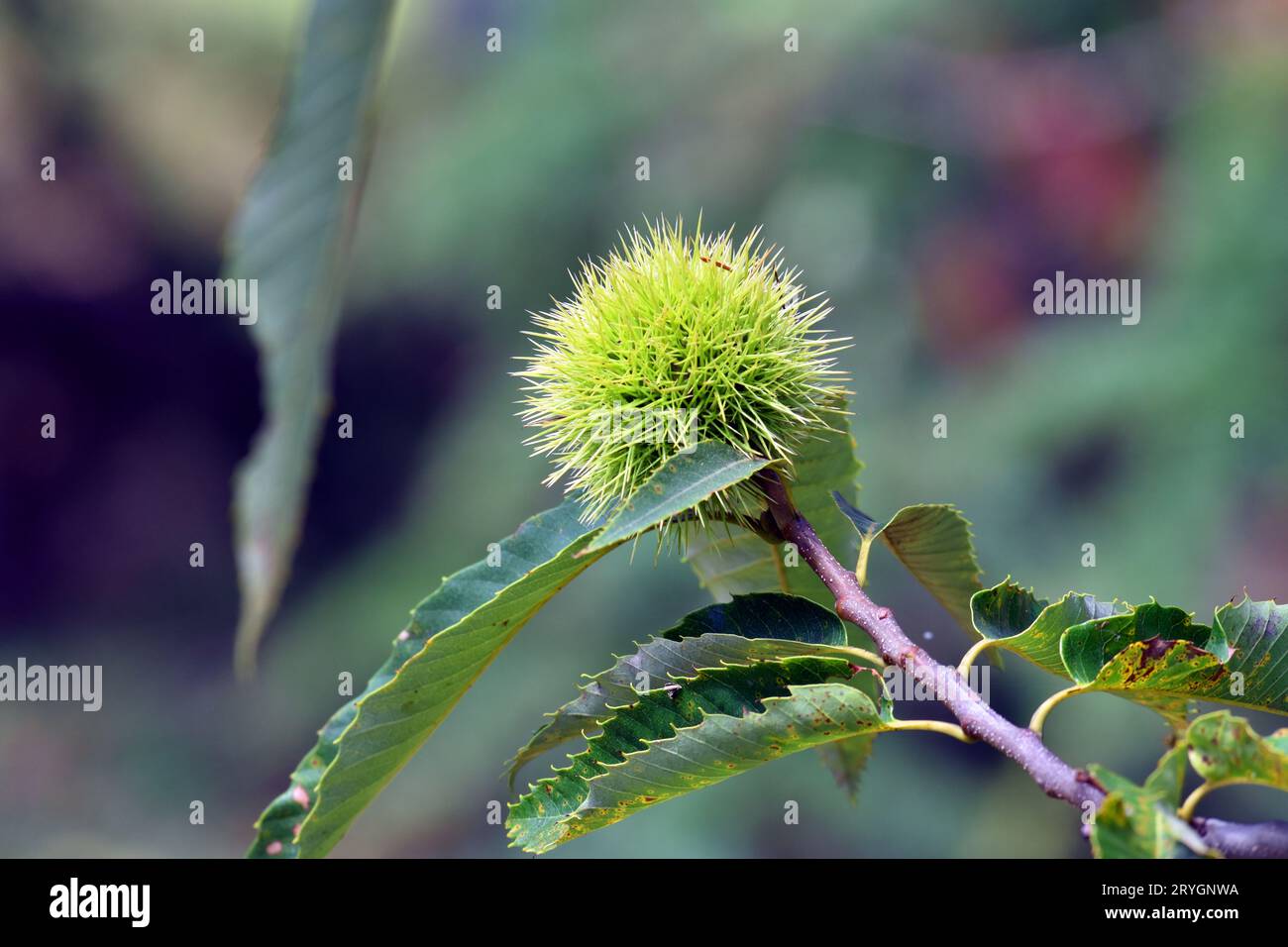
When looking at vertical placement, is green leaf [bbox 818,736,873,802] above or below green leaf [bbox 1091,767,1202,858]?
below

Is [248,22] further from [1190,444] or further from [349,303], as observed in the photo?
[1190,444]

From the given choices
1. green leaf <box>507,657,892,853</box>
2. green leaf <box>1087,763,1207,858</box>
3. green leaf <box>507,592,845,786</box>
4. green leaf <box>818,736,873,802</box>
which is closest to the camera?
green leaf <box>1087,763,1207,858</box>

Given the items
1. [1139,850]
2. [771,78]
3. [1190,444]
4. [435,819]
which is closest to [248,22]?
[771,78]

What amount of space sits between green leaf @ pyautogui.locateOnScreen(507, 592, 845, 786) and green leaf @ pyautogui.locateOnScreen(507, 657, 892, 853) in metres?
0.04

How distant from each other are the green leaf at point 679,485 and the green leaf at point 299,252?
0.45m

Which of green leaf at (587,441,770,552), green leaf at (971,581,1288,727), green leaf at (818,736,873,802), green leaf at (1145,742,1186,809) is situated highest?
green leaf at (587,441,770,552)

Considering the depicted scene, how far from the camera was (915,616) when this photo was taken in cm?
484

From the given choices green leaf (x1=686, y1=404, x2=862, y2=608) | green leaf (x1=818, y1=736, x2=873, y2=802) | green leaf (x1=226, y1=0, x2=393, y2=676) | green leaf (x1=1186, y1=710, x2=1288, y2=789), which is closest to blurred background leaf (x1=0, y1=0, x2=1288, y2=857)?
green leaf (x1=818, y1=736, x2=873, y2=802)

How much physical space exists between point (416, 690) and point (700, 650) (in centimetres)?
26

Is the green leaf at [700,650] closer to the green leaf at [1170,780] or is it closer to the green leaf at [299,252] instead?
the green leaf at [1170,780]

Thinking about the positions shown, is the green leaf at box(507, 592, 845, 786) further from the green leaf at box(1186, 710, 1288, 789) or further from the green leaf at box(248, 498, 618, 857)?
the green leaf at box(1186, 710, 1288, 789)

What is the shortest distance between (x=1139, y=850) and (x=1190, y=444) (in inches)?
148

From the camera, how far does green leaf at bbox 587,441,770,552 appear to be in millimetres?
904

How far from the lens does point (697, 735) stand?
88 cm
